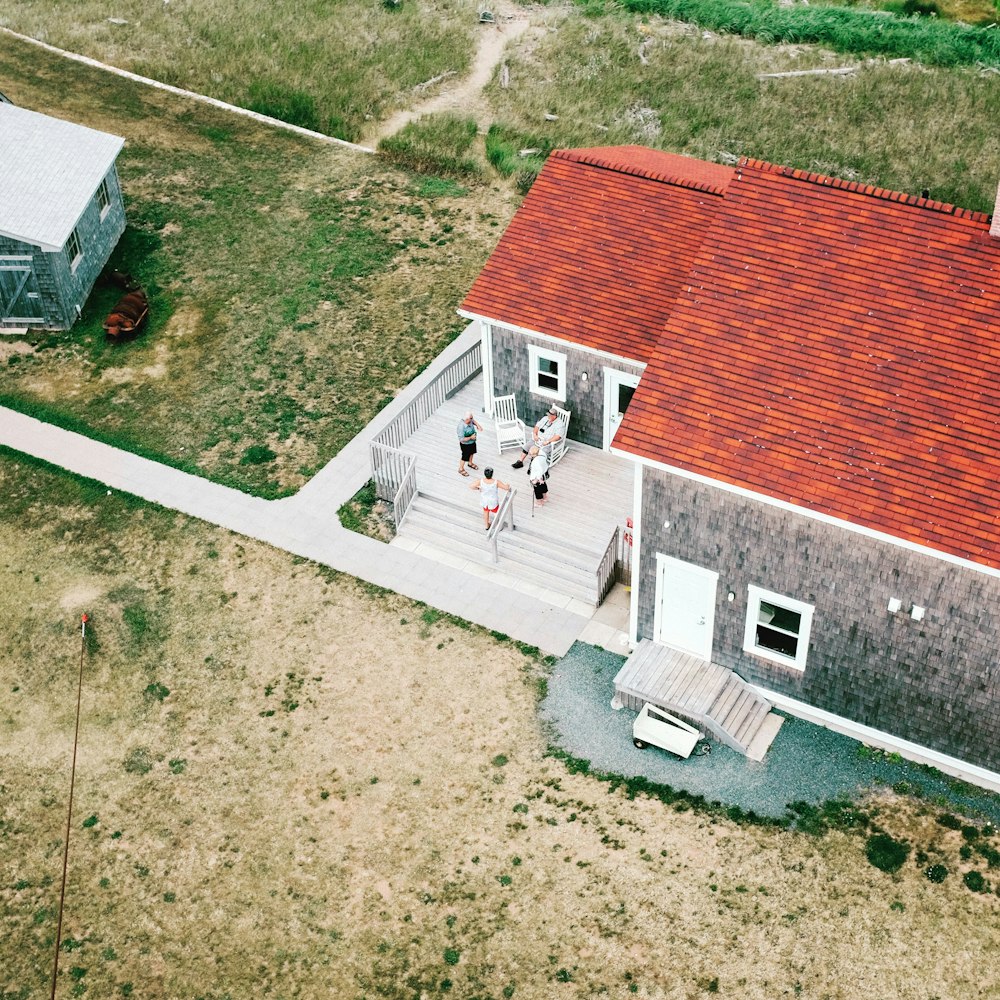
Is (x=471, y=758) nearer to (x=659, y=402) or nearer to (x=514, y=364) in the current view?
(x=659, y=402)

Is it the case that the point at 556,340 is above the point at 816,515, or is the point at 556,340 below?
below

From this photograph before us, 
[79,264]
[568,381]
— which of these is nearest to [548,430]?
[568,381]

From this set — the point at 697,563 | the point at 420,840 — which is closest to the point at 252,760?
the point at 420,840

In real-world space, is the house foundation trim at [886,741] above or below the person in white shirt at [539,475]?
below

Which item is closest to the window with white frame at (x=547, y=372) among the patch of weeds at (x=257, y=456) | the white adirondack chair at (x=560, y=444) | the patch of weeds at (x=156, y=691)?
the white adirondack chair at (x=560, y=444)

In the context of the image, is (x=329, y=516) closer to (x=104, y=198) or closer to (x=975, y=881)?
(x=104, y=198)

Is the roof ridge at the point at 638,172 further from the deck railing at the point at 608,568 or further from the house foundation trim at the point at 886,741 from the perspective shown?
the house foundation trim at the point at 886,741
